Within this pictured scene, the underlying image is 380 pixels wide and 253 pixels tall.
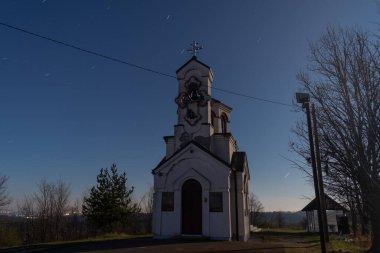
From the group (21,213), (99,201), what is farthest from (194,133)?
(21,213)

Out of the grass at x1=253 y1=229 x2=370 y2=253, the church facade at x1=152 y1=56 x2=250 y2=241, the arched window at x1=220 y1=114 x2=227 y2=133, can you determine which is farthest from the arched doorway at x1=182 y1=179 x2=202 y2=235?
the arched window at x1=220 y1=114 x2=227 y2=133

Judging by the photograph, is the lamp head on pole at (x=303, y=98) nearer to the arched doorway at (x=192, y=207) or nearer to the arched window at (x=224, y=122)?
the arched doorway at (x=192, y=207)

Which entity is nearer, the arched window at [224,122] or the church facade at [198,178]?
the church facade at [198,178]

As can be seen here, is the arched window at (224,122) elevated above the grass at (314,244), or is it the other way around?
the arched window at (224,122)

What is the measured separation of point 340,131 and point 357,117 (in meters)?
0.75

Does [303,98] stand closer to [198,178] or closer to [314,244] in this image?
[198,178]

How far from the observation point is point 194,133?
21.9 m

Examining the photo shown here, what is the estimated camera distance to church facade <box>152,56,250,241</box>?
1922 cm

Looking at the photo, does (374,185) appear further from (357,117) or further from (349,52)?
(349,52)

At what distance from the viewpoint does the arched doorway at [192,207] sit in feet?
63.6

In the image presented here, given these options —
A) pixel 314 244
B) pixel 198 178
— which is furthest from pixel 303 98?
pixel 314 244

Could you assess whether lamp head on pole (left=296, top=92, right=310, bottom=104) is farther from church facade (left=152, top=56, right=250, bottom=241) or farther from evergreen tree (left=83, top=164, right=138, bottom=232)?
evergreen tree (left=83, top=164, right=138, bottom=232)

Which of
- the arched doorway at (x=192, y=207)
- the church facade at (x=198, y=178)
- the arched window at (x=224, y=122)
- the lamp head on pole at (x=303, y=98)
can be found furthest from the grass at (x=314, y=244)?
the arched window at (x=224, y=122)

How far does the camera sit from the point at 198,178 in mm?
19781
